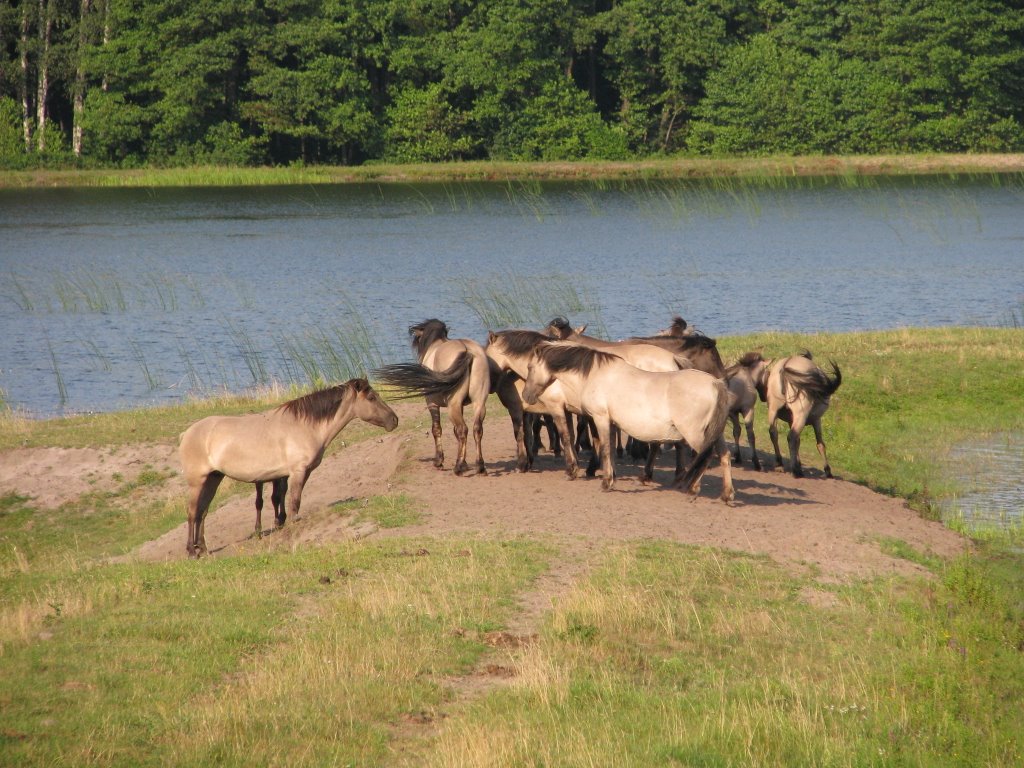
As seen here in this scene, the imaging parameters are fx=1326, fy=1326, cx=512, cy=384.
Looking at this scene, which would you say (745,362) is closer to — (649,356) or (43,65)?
(649,356)

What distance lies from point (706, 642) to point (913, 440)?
9.02m

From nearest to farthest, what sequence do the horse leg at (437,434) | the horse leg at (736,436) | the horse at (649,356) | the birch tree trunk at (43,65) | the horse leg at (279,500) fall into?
1. the horse leg at (279,500)
2. the horse at (649,356)
3. the horse leg at (437,434)
4. the horse leg at (736,436)
5. the birch tree trunk at (43,65)

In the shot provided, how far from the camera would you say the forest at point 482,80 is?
2581 inches

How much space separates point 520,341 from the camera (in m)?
13.8

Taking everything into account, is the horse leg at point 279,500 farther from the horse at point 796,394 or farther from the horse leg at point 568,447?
the horse at point 796,394

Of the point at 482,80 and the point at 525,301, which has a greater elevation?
the point at 482,80

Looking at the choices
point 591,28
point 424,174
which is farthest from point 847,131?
point 424,174

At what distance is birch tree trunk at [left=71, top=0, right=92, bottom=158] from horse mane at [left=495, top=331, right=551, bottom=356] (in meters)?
57.1

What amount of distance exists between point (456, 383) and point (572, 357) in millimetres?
1373

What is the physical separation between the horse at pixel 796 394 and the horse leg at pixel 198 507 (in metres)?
5.87

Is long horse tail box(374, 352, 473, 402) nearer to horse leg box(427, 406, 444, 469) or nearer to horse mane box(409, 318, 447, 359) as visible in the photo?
horse leg box(427, 406, 444, 469)

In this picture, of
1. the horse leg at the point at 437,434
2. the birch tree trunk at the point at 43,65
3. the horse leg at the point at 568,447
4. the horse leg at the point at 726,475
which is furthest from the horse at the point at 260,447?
the birch tree trunk at the point at 43,65

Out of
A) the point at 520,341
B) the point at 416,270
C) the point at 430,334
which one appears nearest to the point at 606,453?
the point at 520,341

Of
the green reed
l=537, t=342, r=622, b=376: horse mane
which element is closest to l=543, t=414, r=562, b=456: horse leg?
l=537, t=342, r=622, b=376: horse mane
